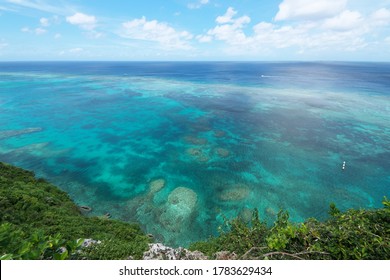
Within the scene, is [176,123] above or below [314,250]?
below

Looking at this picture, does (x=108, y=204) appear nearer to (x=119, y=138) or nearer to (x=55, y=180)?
(x=55, y=180)

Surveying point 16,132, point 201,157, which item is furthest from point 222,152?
point 16,132

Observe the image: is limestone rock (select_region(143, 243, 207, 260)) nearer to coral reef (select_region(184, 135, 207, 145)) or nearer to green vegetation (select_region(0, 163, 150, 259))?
green vegetation (select_region(0, 163, 150, 259))

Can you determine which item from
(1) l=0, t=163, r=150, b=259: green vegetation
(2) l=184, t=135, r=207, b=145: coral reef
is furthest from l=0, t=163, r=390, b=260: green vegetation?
(2) l=184, t=135, r=207, b=145: coral reef

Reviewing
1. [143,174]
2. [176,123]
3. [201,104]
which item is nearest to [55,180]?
[143,174]

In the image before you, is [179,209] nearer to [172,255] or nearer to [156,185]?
[156,185]
